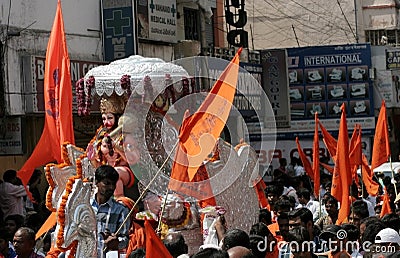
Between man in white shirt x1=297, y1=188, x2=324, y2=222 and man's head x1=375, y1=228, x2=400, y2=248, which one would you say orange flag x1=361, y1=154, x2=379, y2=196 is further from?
man's head x1=375, y1=228, x2=400, y2=248

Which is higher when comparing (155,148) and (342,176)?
(155,148)

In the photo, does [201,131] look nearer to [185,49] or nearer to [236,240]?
[236,240]

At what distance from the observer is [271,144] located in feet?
40.9

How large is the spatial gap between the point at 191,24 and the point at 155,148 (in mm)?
15048

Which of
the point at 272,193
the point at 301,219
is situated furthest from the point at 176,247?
the point at 272,193

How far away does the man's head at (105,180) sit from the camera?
26.6ft

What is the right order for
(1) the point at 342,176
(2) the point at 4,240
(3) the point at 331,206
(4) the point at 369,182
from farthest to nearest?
(4) the point at 369,182, (1) the point at 342,176, (3) the point at 331,206, (2) the point at 4,240

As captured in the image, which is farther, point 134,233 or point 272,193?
point 272,193

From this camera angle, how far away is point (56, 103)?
10.3 meters

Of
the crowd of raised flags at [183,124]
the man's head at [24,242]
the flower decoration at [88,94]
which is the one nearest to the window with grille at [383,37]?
the crowd of raised flags at [183,124]

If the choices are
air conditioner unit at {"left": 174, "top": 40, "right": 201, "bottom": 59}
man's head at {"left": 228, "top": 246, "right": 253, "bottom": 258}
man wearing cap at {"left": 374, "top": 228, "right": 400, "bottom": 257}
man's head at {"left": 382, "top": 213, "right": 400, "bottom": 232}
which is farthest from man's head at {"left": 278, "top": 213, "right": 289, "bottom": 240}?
air conditioner unit at {"left": 174, "top": 40, "right": 201, "bottom": 59}

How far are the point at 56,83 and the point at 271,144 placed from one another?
3027 mm

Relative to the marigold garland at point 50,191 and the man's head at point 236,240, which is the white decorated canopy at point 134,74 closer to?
the marigold garland at point 50,191

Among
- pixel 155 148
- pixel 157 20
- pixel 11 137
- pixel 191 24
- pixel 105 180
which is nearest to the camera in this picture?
pixel 105 180
